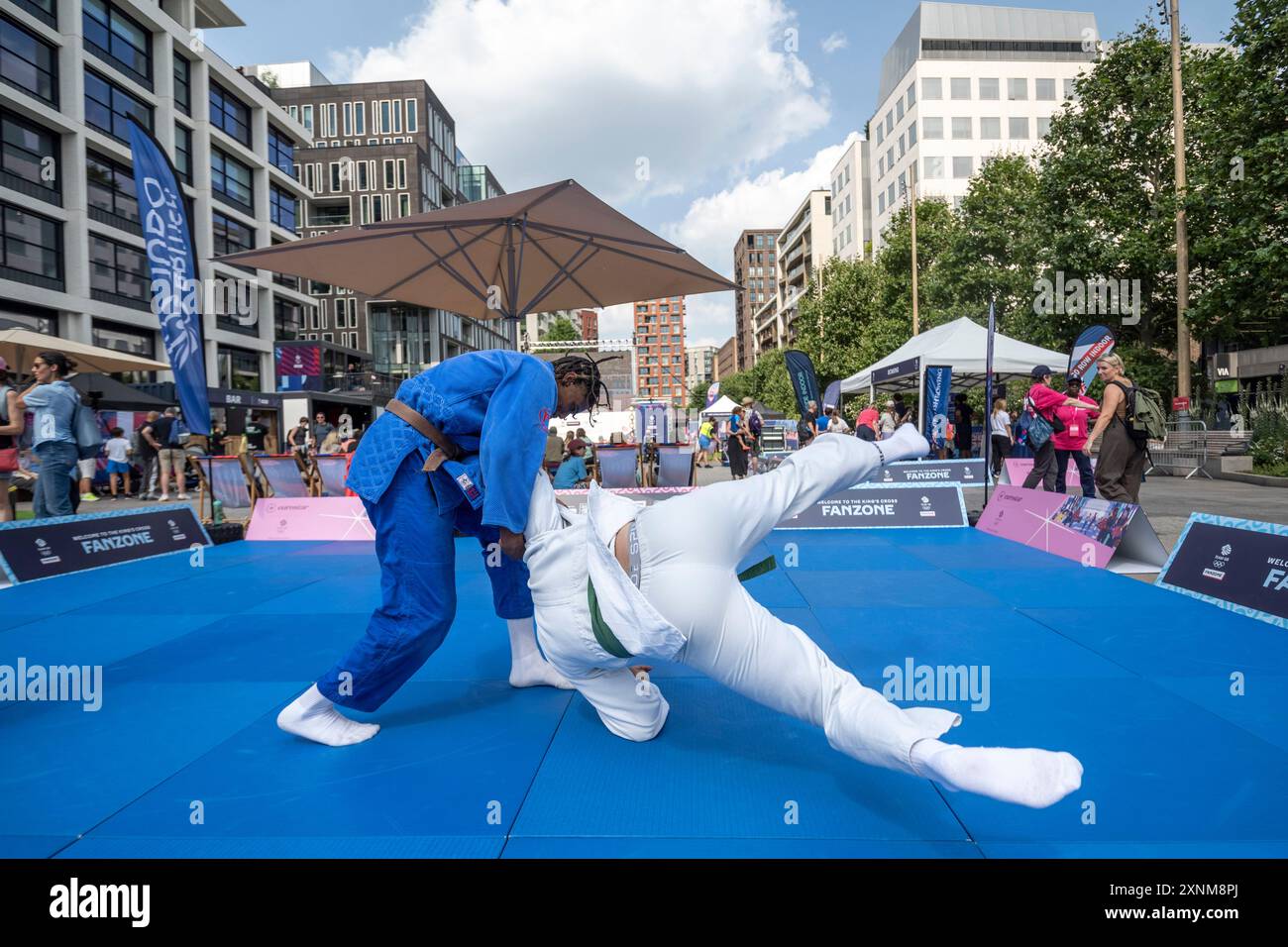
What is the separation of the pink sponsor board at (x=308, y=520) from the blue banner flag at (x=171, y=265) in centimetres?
222

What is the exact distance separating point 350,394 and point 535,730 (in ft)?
140

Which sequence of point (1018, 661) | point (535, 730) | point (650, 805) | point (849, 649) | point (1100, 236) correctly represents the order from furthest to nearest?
point (1100, 236) → point (849, 649) → point (1018, 661) → point (535, 730) → point (650, 805)

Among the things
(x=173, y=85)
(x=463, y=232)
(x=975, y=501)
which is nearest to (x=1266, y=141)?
→ (x=975, y=501)

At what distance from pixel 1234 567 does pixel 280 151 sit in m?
48.4

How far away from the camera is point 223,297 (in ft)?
118

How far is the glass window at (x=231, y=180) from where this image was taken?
116 feet

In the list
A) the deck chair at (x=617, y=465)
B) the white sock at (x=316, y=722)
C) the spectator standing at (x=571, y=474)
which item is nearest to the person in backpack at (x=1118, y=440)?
the spectator standing at (x=571, y=474)

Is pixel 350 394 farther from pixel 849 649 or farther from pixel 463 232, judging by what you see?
pixel 849 649

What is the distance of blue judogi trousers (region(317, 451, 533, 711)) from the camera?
296cm

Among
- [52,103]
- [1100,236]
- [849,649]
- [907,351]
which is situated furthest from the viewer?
[52,103]

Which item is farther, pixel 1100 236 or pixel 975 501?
pixel 1100 236

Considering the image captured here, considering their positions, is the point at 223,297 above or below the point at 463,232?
above

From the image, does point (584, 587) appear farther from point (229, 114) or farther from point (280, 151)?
point (280, 151)
